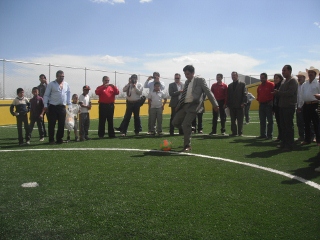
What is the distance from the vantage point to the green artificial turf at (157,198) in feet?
10.8

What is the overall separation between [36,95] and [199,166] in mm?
6946

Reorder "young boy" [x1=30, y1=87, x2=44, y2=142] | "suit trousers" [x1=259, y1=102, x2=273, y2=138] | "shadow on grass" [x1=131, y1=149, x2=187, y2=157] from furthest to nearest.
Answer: "young boy" [x1=30, y1=87, x2=44, y2=142] < "suit trousers" [x1=259, y1=102, x2=273, y2=138] < "shadow on grass" [x1=131, y1=149, x2=187, y2=157]

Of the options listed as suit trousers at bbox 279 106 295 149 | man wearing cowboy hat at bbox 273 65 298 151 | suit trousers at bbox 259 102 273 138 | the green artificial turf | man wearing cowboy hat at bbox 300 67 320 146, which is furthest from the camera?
suit trousers at bbox 259 102 273 138

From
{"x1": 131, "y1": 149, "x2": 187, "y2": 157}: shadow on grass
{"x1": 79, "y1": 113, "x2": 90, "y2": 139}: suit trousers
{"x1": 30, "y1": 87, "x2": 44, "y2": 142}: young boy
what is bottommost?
{"x1": 131, "y1": 149, "x2": 187, "y2": 157}: shadow on grass

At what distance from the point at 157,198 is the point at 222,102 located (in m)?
8.14

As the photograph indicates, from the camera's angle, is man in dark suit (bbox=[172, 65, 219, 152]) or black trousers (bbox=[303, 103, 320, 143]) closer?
man in dark suit (bbox=[172, 65, 219, 152])

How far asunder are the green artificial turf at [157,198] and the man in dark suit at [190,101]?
919mm

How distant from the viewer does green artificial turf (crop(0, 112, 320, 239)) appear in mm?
3283

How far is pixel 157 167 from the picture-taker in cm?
604

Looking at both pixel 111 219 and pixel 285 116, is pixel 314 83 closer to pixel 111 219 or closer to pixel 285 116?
pixel 285 116

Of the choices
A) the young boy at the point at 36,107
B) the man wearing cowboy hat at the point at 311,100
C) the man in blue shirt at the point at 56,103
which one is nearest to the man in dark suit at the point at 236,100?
the man wearing cowboy hat at the point at 311,100

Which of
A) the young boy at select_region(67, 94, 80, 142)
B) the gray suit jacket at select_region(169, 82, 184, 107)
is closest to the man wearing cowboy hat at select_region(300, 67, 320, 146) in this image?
the gray suit jacket at select_region(169, 82, 184, 107)

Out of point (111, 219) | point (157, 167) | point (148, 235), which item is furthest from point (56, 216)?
point (157, 167)

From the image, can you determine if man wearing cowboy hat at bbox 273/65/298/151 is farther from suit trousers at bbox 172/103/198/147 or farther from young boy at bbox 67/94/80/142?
young boy at bbox 67/94/80/142
